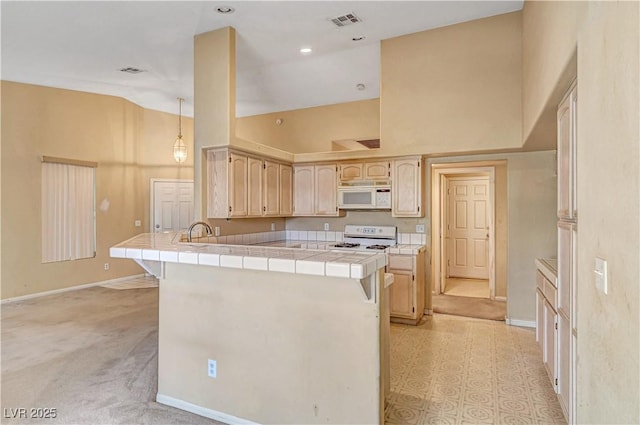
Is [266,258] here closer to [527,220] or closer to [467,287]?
[527,220]

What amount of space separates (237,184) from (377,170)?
1.85 m

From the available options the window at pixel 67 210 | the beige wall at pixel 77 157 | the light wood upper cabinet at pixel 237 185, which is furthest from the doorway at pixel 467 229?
the window at pixel 67 210

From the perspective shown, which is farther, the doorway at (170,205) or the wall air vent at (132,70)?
the doorway at (170,205)

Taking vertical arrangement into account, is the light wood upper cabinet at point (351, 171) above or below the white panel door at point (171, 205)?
above

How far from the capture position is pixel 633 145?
1.03 meters

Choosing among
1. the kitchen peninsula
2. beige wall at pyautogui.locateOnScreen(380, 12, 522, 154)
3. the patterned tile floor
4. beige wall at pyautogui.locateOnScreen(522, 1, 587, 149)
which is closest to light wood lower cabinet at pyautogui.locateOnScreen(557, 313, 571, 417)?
the patterned tile floor

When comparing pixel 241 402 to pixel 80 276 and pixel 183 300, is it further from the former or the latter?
pixel 80 276

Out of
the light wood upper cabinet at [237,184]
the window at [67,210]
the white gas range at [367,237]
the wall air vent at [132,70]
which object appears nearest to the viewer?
the light wood upper cabinet at [237,184]

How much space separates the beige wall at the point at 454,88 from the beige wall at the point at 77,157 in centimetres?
485

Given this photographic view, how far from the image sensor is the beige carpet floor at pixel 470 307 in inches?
187

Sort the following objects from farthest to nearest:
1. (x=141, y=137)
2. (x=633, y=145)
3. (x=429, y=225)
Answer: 1. (x=141, y=137)
2. (x=429, y=225)
3. (x=633, y=145)

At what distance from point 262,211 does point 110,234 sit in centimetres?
346

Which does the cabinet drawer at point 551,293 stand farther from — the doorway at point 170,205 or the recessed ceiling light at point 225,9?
the doorway at point 170,205

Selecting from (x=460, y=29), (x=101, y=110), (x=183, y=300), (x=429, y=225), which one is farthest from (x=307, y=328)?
(x=101, y=110)
